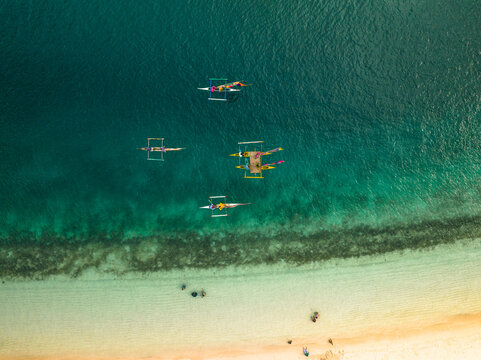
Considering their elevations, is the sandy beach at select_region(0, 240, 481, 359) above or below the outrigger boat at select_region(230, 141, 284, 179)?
below

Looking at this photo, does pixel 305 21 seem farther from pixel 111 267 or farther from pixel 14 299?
pixel 14 299

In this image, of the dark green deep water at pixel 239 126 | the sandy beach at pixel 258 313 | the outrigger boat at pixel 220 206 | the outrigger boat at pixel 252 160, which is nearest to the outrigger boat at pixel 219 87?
the dark green deep water at pixel 239 126

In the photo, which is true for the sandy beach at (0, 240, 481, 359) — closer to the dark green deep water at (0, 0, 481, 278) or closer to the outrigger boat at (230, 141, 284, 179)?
the dark green deep water at (0, 0, 481, 278)

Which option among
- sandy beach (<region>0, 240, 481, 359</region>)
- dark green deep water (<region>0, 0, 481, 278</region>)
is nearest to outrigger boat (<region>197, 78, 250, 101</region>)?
dark green deep water (<region>0, 0, 481, 278</region>)

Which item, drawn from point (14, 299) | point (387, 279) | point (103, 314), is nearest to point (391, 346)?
point (387, 279)

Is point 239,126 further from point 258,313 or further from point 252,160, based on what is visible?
point 258,313

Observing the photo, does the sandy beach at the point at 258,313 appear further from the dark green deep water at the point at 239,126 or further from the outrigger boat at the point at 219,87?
the outrigger boat at the point at 219,87
